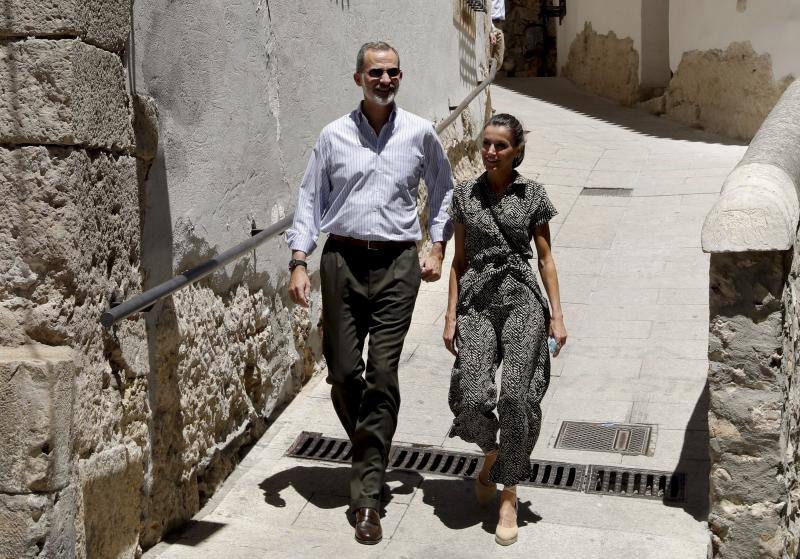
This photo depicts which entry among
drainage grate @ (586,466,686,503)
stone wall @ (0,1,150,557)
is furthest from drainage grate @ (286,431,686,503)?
stone wall @ (0,1,150,557)

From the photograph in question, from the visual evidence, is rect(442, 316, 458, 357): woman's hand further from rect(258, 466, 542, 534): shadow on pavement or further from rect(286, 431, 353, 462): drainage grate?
rect(286, 431, 353, 462): drainage grate

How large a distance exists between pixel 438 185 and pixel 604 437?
5.15 feet

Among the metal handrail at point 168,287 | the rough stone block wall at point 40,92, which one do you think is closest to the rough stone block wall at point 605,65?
the metal handrail at point 168,287

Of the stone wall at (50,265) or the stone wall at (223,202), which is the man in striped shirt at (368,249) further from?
the stone wall at (50,265)

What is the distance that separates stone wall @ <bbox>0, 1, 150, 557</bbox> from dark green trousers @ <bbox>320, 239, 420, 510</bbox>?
1.09 meters

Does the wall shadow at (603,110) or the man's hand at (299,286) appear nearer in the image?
the man's hand at (299,286)

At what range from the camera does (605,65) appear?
15.2 meters

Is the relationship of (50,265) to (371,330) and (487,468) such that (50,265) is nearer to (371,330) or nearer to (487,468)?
(371,330)

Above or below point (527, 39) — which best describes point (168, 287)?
above

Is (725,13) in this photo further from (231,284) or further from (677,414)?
(231,284)

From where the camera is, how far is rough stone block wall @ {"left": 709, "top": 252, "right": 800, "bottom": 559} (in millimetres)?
3990

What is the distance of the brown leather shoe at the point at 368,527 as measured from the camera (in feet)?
14.3

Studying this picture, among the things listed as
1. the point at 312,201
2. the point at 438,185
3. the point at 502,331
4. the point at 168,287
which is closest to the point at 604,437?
the point at 502,331

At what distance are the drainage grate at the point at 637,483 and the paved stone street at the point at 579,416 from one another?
71 millimetres
